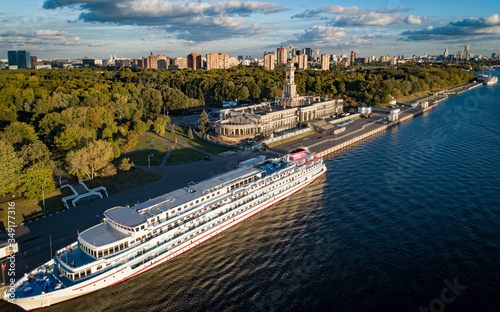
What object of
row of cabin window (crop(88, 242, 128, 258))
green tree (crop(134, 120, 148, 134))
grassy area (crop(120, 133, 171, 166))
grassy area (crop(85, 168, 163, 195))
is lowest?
row of cabin window (crop(88, 242, 128, 258))

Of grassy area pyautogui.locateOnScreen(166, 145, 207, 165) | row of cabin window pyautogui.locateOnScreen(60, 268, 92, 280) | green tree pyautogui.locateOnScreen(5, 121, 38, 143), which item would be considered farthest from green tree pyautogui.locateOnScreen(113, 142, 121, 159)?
row of cabin window pyautogui.locateOnScreen(60, 268, 92, 280)

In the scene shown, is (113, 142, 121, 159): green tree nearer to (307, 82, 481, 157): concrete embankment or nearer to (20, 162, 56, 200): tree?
(20, 162, 56, 200): tree

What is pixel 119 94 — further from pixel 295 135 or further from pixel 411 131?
pixel 411 131

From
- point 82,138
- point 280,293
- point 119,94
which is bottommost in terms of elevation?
point 280,293

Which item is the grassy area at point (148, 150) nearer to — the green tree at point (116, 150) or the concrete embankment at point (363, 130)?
the green tree at point (116, 150)

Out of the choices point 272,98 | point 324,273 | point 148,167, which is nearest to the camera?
point 324,273

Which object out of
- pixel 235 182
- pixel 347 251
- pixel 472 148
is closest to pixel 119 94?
pixel 235 182
